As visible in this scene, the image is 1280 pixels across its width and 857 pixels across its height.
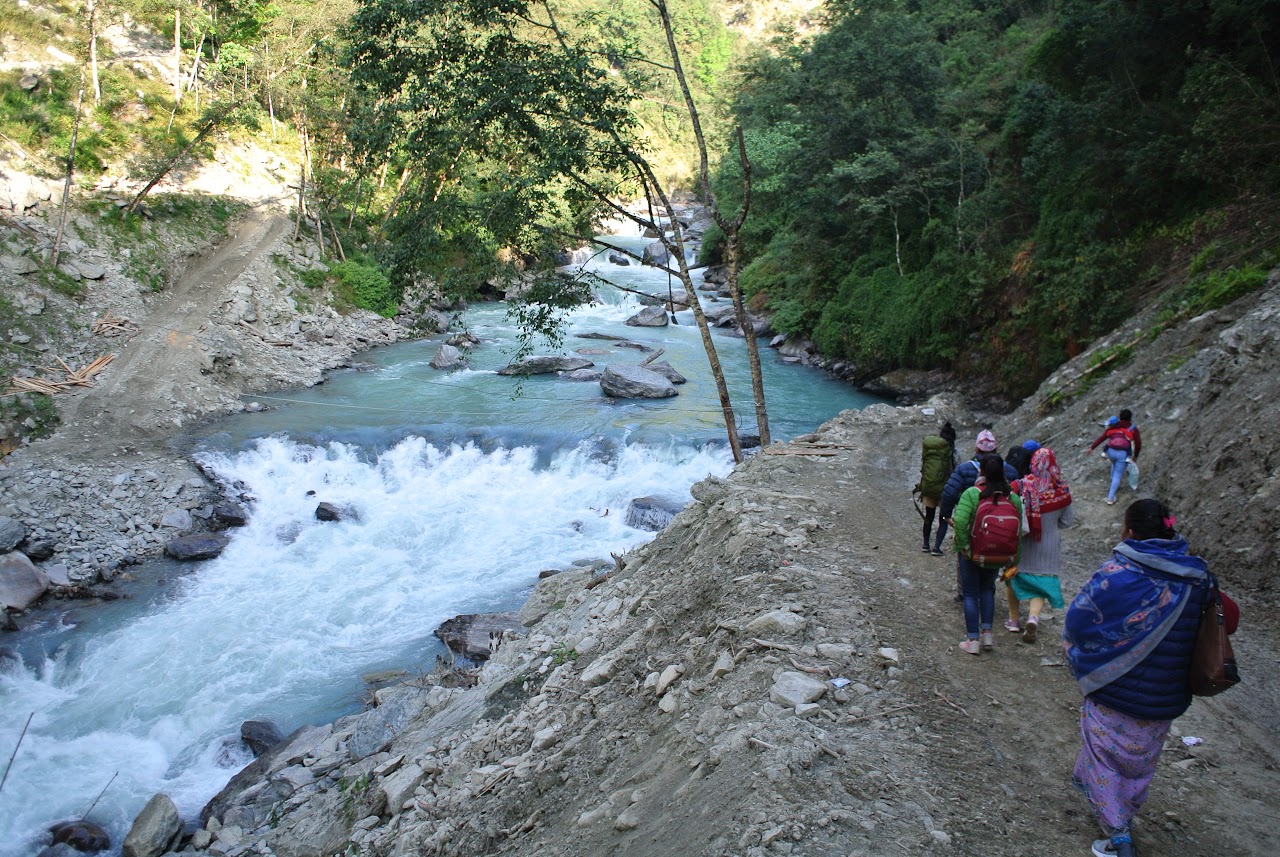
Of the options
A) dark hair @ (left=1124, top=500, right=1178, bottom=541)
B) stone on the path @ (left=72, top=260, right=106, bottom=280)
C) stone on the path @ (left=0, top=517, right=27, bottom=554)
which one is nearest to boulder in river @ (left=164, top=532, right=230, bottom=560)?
stone on the path @ (left=0, top=517, right=27, bottom=554)

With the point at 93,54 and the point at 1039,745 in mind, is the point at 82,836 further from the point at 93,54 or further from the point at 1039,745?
the point at 93,54

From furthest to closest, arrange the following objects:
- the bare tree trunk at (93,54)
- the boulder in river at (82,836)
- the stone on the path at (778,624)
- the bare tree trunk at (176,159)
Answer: the bare tree trunk at (93,54)
the bare tree trunk at (176,159)
the boulder in river at (82,836)
the stone on the path at (778,624)

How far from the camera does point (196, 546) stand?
14.7 metres

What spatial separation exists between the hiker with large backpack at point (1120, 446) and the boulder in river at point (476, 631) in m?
8.15

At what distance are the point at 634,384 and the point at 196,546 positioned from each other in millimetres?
11756

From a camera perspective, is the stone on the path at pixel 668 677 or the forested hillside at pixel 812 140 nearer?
the stone on the path at pixel 668 677

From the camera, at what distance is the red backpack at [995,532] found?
18.1ft

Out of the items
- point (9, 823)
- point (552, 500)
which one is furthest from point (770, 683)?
point (552, 500)

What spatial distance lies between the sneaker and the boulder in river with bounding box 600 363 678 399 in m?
18.6

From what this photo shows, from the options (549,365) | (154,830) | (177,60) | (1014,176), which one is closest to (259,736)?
(154,830)

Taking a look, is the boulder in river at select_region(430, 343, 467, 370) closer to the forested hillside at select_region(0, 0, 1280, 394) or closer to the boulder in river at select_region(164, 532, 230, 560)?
the forested hillside at select_region(0, 0, 1280, 394)

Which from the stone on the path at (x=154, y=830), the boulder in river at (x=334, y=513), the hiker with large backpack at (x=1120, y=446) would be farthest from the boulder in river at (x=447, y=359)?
the hiker with large backpack at (x=1120, y=446)

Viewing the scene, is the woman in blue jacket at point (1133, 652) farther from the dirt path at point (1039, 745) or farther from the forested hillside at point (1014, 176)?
→ the forested hillside at point (1014, 176)

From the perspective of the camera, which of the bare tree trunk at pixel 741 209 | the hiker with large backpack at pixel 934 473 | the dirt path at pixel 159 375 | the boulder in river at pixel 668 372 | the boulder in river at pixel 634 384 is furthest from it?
the boulder in river at pixel 668 372
